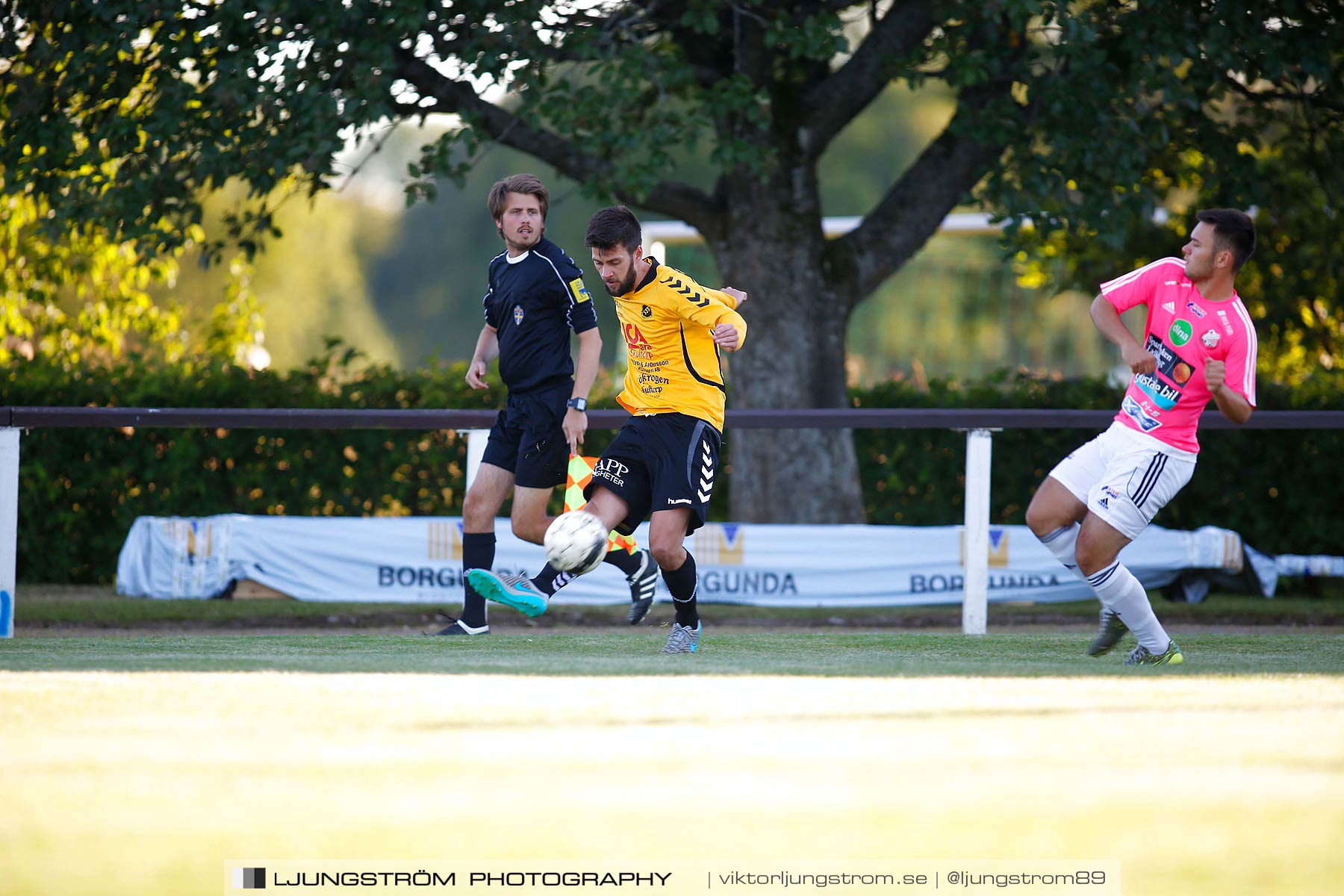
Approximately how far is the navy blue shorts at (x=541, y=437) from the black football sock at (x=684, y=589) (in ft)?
3.10

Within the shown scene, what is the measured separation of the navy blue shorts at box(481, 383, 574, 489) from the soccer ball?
1.98 feet

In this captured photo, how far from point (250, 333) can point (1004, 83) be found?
9.95 m

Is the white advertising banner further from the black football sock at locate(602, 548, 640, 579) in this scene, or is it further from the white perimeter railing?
the black football sock at locate(602, 548, 640, 579)

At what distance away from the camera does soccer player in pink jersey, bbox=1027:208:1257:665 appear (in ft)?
20.4

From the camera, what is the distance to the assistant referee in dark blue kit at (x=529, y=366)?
722 cm

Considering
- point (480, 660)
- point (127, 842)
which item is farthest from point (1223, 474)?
point (127, 842)

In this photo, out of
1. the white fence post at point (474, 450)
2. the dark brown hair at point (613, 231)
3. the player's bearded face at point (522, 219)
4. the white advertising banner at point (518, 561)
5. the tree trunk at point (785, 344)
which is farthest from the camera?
the tree trunk at point (785, 344)

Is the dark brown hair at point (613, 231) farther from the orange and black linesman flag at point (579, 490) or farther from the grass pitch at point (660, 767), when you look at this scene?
the grass pitch at point (660, 767)

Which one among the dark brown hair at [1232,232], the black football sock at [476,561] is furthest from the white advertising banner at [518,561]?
the dark brown hair at [1232,232]

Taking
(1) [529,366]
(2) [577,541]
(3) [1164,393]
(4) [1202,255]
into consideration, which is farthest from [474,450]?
(4) [1202,255]

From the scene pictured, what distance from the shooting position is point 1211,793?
10.5ft

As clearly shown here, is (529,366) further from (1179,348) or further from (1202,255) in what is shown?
(1202,255)

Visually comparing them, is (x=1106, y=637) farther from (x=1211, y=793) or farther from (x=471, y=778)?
(x=471, y=778)

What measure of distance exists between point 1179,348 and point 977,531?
2.28 m
